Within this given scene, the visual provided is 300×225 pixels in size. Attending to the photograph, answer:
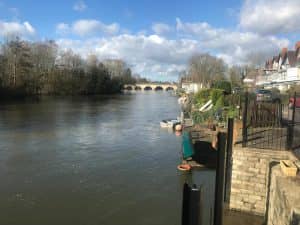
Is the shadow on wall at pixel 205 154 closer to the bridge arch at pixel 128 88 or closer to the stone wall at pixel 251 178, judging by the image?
the stone wall at pixel 251 178

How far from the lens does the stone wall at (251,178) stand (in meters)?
7.39

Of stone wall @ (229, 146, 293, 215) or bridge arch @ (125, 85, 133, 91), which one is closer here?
stone wall @ (229, 146, 293, 215)

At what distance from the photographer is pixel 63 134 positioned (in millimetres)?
20438

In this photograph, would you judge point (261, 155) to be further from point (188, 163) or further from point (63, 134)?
point (63, 134)

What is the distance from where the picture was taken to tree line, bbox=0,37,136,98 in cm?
5303

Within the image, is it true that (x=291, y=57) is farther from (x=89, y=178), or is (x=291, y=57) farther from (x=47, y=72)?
(x=47, y=72)

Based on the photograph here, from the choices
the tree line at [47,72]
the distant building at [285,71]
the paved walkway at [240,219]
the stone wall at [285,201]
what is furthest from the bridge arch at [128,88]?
the stone wall at [285,201]

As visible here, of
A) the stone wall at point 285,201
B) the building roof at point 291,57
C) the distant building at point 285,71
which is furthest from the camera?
the building roof at point 291,57

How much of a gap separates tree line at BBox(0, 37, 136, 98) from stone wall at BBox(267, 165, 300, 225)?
51585mm

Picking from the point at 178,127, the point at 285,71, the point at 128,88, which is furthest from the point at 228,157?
the point at 128,88

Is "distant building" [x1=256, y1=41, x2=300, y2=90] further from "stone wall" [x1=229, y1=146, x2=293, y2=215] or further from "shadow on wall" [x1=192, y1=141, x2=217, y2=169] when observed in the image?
"stone wall" [x1=229, y1=146, x2=293, y2=215]

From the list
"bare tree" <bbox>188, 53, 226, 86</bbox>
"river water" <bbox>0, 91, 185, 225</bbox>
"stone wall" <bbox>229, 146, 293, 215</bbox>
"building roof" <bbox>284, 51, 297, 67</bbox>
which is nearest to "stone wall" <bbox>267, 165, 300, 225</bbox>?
"stone wall" <bbox>229, 146, 293, 215</bbox>

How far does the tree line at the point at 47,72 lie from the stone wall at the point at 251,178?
164 feet

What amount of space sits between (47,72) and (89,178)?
60.6 meters
